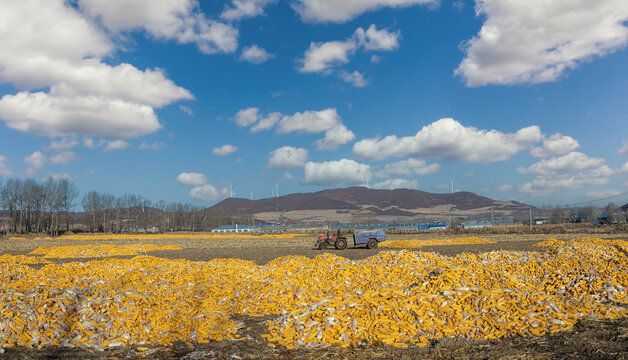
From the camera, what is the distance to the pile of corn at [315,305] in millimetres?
7902

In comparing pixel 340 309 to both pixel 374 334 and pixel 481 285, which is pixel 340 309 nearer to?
pixel 374 334

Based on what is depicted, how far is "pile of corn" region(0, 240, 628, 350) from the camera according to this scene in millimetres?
7902

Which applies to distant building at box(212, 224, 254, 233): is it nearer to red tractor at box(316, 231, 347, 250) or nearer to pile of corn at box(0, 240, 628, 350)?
red tractor at box(316, 231, 347, 250)

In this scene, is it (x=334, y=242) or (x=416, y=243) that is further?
(x=416, y=243)

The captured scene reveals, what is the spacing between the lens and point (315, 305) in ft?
28.2

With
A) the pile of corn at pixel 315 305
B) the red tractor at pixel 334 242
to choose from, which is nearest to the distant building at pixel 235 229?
the red tractor at pixel 334 242

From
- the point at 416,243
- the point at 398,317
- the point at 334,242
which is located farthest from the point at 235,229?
the point at 398,317

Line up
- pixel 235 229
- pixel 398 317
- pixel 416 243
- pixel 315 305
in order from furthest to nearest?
1. pixel 235 229
2. pixel 416 243
3. pixel 315 305
4. pixel 398 317

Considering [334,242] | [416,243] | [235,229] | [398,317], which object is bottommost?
[235,229]

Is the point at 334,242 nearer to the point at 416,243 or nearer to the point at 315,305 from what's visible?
the point at 416,243

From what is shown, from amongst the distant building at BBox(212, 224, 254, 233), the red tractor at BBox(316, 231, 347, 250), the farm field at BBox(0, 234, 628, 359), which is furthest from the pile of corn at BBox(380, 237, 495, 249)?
the distant building at BBox(212, 224, 254, 233)

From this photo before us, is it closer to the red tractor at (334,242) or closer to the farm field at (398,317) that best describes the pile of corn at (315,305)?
the farm field at (398,317)

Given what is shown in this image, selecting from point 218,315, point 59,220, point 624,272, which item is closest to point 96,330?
point 218,315

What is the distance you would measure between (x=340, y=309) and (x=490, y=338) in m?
2.99
